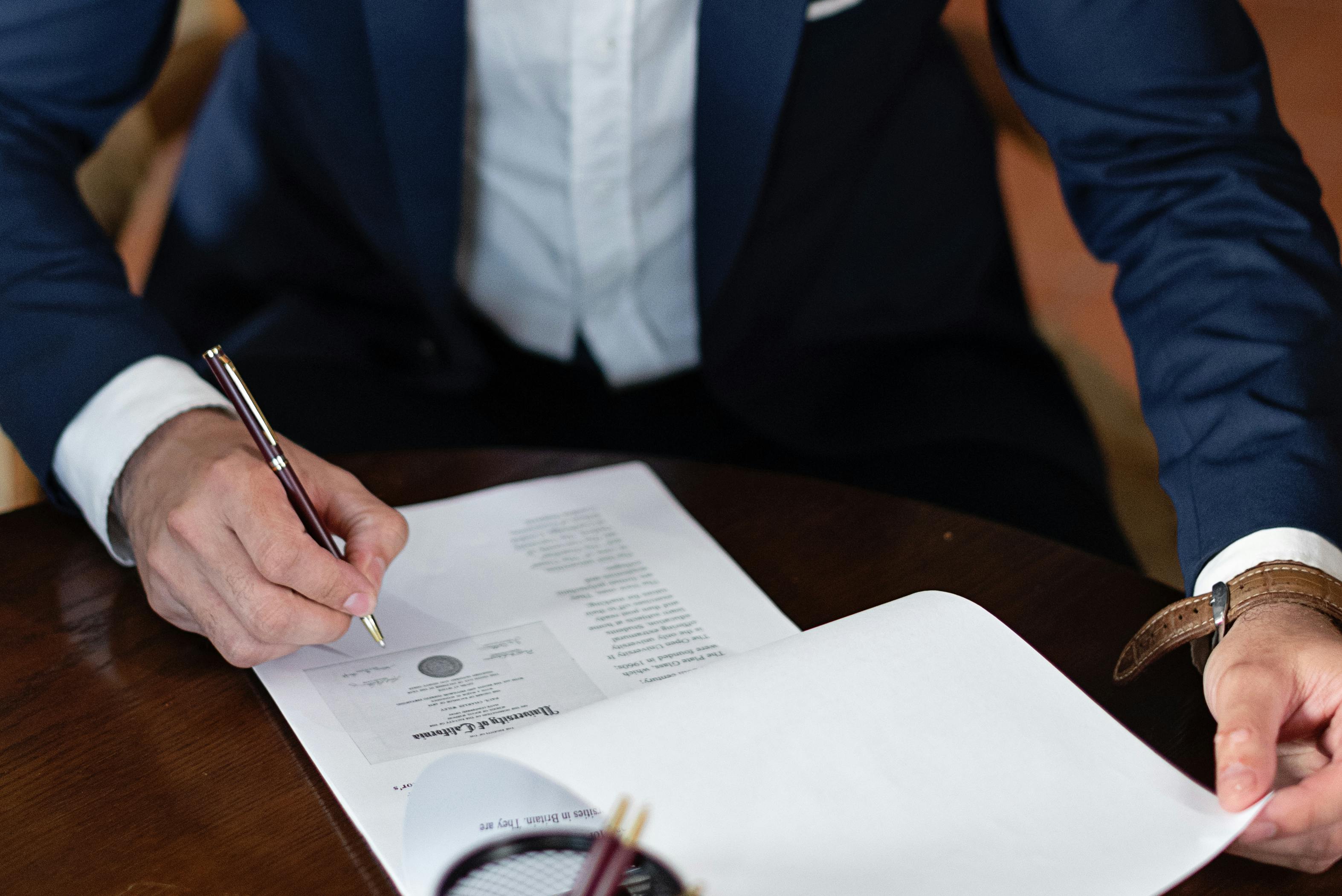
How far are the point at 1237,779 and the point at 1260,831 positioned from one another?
1.3 inches

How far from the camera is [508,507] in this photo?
0.85 metres

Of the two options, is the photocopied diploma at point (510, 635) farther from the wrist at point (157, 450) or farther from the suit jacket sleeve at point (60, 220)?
the suit jacket sleeve at point (60, 220)

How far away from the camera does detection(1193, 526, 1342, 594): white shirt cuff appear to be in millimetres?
715

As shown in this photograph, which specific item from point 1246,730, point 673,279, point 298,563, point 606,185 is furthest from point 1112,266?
point 298,563

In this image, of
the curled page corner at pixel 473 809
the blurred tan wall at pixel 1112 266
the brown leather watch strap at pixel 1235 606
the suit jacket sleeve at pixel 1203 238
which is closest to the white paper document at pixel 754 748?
the curled page corner at pixel 473 809

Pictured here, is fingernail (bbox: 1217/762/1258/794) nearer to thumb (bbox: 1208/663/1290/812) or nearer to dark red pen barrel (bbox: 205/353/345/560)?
thumb (bbox: 1208/663/1290/812)

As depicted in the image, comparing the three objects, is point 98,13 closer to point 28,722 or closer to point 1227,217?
point 28,722

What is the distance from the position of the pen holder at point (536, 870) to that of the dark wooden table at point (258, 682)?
6cm

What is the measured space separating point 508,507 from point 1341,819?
1.76 ft

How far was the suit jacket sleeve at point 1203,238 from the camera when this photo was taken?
0.78m

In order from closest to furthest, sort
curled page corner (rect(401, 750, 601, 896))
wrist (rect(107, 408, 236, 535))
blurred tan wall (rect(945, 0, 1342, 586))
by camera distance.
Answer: curled page corner (rect(401, 750, 601, 896)) < wrist (rect(107, 408, 236, 535)) < blurred tan wall (rect(945, 0, 1342, 586))

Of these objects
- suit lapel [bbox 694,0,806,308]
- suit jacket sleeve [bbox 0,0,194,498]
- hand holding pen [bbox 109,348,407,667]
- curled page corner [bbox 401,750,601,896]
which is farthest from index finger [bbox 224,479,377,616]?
suit lapel [bbox 694,0,806,308]

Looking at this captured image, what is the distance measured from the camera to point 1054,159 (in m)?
1.05

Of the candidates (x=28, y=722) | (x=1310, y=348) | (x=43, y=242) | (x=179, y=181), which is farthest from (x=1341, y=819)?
(x=179, y=181)
